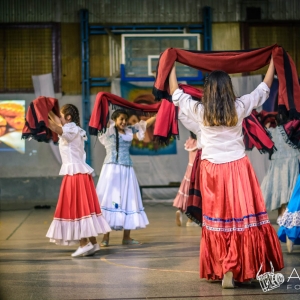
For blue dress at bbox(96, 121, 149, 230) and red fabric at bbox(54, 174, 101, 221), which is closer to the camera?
red fabric at bbox(54, 174, 101, 221)

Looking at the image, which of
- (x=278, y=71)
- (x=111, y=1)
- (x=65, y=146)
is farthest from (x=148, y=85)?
(x=278, y=71)

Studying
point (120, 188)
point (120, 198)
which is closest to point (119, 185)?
point (120, 188)

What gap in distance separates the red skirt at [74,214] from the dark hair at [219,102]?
89.7 inches

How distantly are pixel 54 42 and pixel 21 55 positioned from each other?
0.72 m

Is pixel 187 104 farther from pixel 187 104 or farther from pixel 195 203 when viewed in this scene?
pixel 195 203

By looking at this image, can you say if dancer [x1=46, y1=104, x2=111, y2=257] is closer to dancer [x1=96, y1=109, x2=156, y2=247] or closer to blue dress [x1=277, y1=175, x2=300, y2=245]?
dancer [x1=96, y1=109, x2=156, y2=247]

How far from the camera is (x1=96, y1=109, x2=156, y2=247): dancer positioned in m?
7.48

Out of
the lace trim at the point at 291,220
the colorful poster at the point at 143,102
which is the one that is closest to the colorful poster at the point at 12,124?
the colorful poster at the point at 143,102

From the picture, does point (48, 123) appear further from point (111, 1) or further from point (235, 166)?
point (111, 1)

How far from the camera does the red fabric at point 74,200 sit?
6609mm

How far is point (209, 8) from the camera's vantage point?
13797 mm

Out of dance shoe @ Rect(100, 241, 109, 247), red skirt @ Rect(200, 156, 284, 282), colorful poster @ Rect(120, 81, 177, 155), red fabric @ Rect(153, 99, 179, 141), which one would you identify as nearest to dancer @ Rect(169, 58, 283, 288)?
red skirt @ Rect(200, 156, 284, 282)

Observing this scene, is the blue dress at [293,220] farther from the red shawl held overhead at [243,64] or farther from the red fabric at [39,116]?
the red fabric at [39,116]

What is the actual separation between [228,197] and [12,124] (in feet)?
30.6
